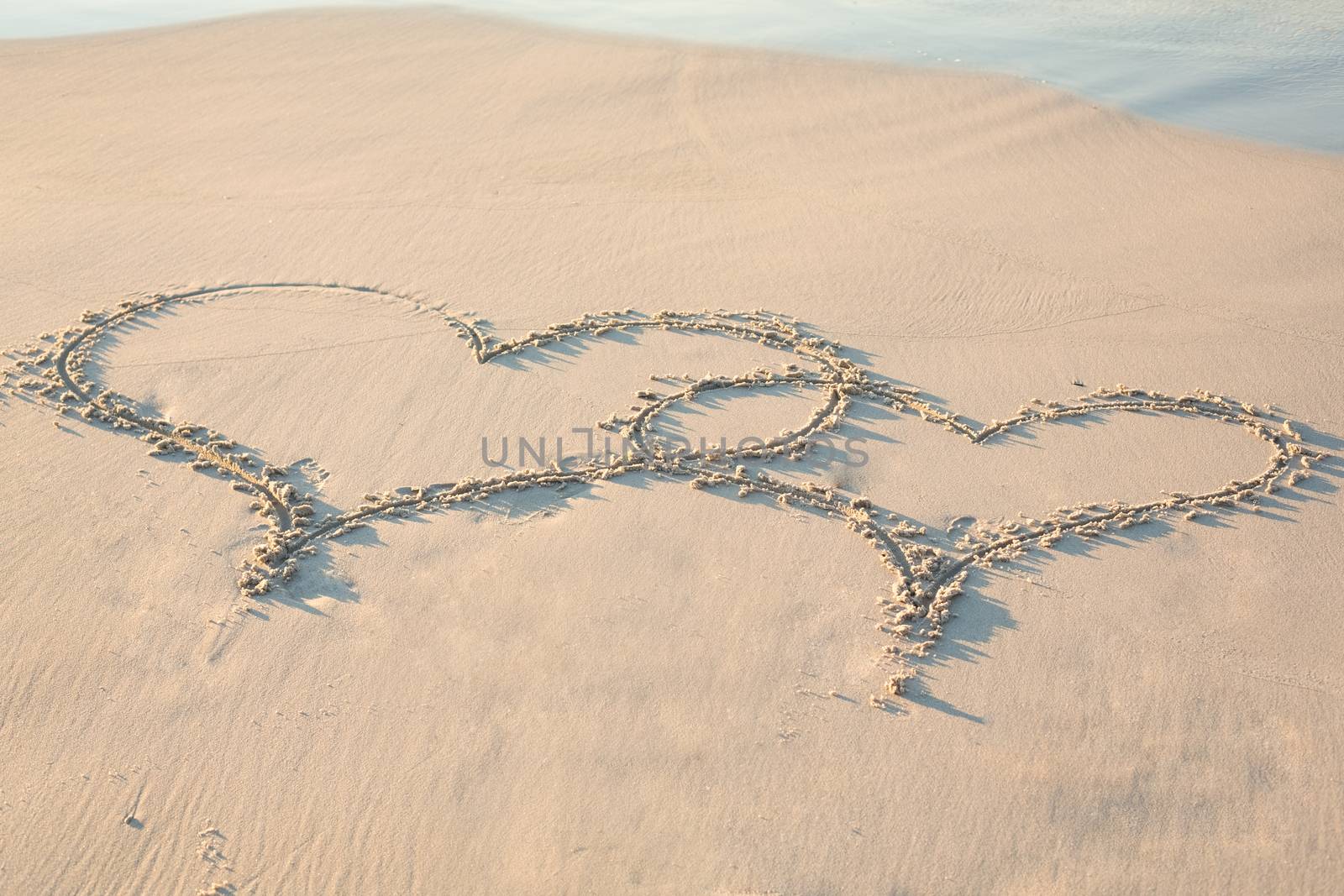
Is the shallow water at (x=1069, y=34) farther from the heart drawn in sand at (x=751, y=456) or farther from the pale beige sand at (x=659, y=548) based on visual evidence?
the heart drawn in sand at (x=751, y=456)

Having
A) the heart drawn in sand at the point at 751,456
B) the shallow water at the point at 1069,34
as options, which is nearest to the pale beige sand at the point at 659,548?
the heart drawn in sand at the point at 751,456

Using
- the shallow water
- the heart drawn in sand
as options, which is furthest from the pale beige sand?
the shallow water

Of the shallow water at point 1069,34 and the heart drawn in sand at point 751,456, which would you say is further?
the shallow water at point 1069,34

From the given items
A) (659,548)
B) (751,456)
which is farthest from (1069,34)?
(659,548)

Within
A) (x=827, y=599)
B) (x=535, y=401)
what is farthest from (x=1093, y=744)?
(x=535, y=401)

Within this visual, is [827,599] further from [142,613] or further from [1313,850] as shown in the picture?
[142,613]

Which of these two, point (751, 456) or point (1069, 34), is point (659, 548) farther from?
point (1069, 34)

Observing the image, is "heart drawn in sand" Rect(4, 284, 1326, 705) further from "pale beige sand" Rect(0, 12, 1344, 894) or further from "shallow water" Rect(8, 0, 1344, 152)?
"shallow water" Rect(8, 0, 1344, 152)
